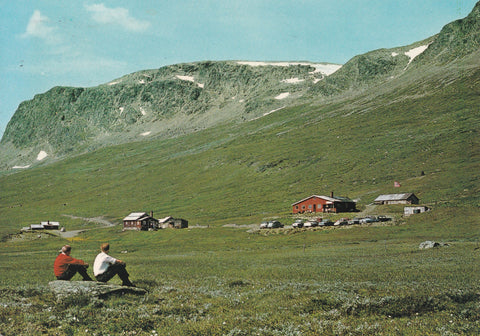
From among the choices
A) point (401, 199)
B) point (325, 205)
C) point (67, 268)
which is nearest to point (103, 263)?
point (67, 268)

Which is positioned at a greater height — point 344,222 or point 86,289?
point 86,289

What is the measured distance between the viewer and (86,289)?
17.1 m

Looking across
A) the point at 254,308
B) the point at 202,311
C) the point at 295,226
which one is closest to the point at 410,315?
the point at 254,308

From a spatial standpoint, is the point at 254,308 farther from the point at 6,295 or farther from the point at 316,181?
the point at 316,181

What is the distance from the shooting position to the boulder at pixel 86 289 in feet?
55.3

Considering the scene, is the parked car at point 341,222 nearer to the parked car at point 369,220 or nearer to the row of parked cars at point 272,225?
the parked car at point 369,220

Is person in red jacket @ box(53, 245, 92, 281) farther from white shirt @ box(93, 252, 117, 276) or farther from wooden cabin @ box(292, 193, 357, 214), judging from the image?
wooden cabin @ box(292, 193, 357, 214)

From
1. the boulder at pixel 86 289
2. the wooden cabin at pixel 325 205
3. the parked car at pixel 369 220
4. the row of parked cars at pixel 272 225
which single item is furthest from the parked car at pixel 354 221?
the boulder at pixel 86 289

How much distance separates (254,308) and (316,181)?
186m

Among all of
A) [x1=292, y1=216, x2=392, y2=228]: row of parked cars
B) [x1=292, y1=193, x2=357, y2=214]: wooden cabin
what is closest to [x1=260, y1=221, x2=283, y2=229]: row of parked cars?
[x1=292, y1=216, x2=392, y2=228]: row of parked cars

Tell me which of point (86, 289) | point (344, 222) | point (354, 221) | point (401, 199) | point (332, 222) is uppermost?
point (86, 289)

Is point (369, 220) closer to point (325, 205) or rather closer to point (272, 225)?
point (272, 225)

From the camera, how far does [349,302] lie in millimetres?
16547

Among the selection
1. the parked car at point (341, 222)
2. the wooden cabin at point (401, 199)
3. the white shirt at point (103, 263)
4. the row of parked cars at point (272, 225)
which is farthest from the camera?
the wooden cabin at point (401, 199)
